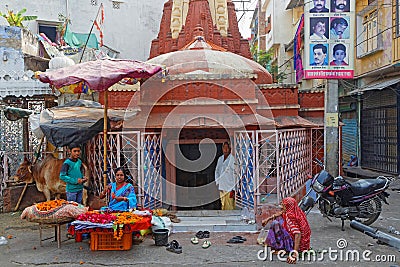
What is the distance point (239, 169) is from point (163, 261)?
9.48 feet

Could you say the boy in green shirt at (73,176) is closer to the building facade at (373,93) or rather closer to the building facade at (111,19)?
the building facade at (373,93)

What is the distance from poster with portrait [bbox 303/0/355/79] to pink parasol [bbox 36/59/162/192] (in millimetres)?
3372

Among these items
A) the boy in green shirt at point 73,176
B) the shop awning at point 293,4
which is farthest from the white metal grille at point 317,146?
the shop awning at point 293,4

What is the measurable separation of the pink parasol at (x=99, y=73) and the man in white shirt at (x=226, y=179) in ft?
7.68

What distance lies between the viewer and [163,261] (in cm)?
611

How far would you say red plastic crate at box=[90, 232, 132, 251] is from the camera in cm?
638

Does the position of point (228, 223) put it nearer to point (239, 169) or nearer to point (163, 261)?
point (239, 169)

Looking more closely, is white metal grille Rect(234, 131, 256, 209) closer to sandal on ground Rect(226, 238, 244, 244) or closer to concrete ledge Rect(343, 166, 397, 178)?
sandal on ground Rect(226, 238, 244, 244)

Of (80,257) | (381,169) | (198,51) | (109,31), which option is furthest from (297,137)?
(109,31)

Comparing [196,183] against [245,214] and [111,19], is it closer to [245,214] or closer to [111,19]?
[245,214]

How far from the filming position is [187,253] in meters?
6.45

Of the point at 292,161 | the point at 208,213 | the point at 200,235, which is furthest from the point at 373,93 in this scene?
the point at 200,235

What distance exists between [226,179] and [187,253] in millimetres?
2643

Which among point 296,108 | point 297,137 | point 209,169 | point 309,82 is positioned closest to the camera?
point 297,137
